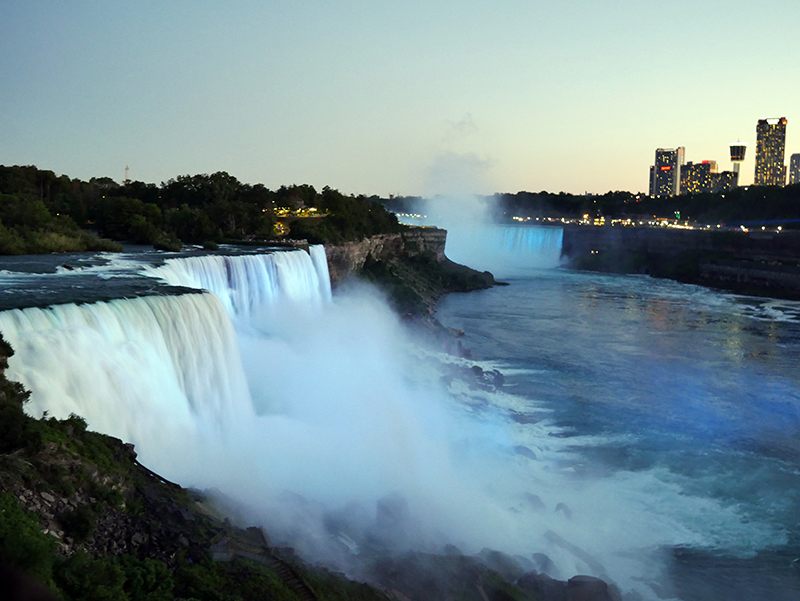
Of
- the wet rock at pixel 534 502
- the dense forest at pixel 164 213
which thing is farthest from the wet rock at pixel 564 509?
the dense forest at pixel 164 213

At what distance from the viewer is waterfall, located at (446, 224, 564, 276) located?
88.6 m

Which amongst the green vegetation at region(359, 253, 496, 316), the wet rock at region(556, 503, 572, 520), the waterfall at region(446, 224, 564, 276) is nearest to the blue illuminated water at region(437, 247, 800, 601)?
the wet rock at region(556, 503, 572, 520)

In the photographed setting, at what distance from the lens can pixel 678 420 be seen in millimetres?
21781

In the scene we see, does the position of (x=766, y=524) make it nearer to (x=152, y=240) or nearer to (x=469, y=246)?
(x=152, y=240)

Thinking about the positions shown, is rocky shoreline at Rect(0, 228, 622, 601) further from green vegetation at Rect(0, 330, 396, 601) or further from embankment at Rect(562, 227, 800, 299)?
embankment at Rect(562, 227, 800, 299)

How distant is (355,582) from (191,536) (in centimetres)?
233

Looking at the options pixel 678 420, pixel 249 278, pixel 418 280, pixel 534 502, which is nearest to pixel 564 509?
pixel 534 502

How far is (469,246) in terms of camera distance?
97.2 m

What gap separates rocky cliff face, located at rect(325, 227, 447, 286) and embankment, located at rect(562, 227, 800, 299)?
24.0 meters

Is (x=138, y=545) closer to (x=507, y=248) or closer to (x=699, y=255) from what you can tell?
(x=699, y=255)

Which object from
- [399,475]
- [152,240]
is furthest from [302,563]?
[152,240]

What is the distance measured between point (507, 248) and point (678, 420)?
7418 centimetres

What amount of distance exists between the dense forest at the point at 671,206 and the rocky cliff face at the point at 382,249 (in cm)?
4750

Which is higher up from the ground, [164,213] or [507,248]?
[164,213]
